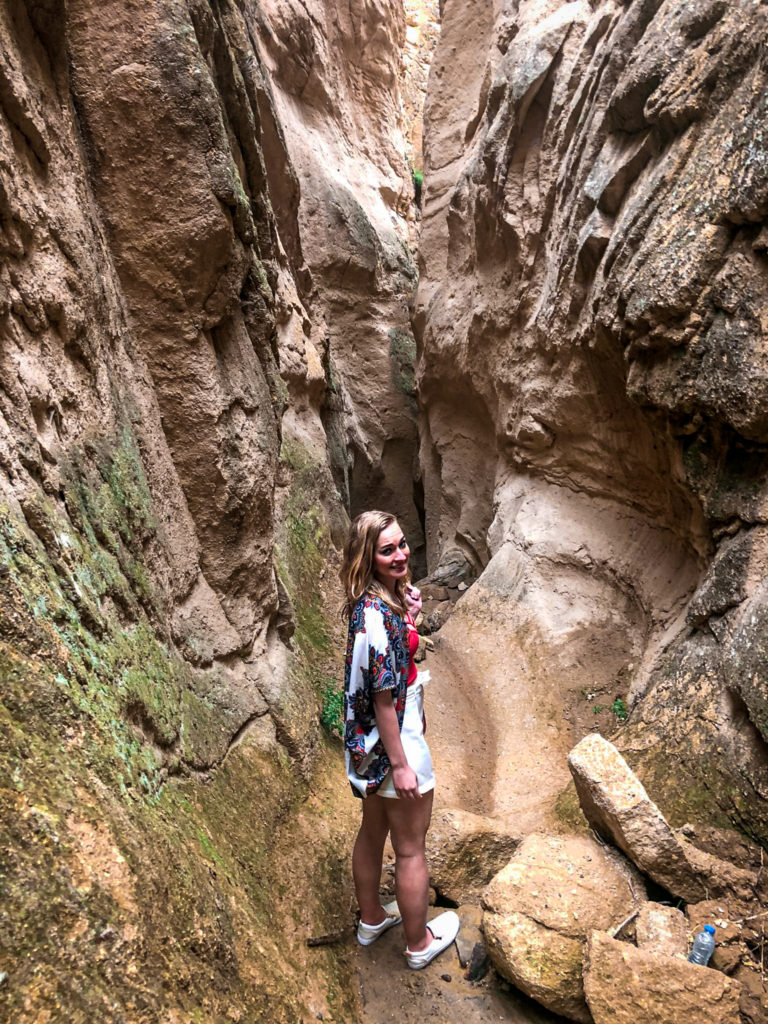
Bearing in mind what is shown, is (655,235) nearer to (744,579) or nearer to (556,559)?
(744,579)

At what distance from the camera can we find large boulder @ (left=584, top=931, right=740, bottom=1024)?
2.41 m

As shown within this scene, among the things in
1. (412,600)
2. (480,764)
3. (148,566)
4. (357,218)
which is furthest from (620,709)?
(357,218)

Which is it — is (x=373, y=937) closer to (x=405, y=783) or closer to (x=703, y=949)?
(x=405, y=783)

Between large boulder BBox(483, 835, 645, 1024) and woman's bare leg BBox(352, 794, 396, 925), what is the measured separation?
0.52 metres

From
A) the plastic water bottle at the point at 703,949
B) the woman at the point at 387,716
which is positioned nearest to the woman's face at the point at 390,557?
the woman at the point at 387,716

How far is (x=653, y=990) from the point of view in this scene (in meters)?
2.47

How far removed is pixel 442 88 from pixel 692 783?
1248 cm

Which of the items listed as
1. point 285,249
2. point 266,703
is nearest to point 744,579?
point 266,703

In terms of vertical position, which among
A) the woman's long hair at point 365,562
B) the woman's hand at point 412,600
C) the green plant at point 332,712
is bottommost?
the green plant at point 332,712

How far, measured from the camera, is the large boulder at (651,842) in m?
3.08

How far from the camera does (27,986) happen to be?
4.54 feet

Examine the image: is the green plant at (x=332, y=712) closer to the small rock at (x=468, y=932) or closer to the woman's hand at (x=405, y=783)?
the small rock at (x=468, y=932)

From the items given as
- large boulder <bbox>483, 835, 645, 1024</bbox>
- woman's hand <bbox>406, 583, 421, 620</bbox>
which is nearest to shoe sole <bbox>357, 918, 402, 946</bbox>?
large boulder <bbox>483, 835, 645, 1024</bbox>

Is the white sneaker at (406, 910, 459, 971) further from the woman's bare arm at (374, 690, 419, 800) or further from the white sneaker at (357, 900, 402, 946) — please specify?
the woman's bare arm at (374, 690, 419, 800)
